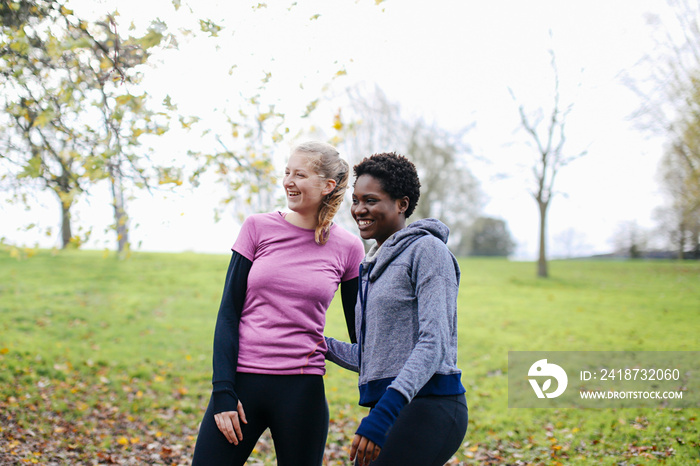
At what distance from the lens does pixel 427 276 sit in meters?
2.13

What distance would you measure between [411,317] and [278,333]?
2.17ft

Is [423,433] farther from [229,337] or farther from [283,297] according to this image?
[229,337]

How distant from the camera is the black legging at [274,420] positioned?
2.44 metres

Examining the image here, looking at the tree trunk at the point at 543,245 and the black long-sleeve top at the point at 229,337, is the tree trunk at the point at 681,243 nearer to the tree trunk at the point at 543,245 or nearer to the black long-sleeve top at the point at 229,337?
the tree trunk at the point at 543,245

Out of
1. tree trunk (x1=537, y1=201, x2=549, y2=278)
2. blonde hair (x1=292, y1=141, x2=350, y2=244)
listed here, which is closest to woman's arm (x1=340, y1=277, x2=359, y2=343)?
blonde hair (x1=292, y1=141, x2=350, y2=244)

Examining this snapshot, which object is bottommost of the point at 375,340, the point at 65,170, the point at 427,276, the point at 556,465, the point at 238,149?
the point at 556,465

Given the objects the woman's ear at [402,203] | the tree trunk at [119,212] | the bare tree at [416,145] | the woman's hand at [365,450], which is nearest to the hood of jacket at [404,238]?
the woman's ear at [402,203]

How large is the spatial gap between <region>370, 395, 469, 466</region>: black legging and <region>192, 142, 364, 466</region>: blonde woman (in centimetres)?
52

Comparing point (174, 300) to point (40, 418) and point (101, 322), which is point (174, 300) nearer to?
point (101, 322)

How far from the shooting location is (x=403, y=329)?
2223 millimetres

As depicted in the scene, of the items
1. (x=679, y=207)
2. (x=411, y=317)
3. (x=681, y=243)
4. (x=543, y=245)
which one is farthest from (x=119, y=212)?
(x=681, y=243)

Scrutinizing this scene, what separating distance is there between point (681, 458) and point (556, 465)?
1.27 m

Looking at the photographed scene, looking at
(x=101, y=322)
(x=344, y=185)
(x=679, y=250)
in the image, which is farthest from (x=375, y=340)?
(x=679, y=250)

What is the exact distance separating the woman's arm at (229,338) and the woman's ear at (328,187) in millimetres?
508
